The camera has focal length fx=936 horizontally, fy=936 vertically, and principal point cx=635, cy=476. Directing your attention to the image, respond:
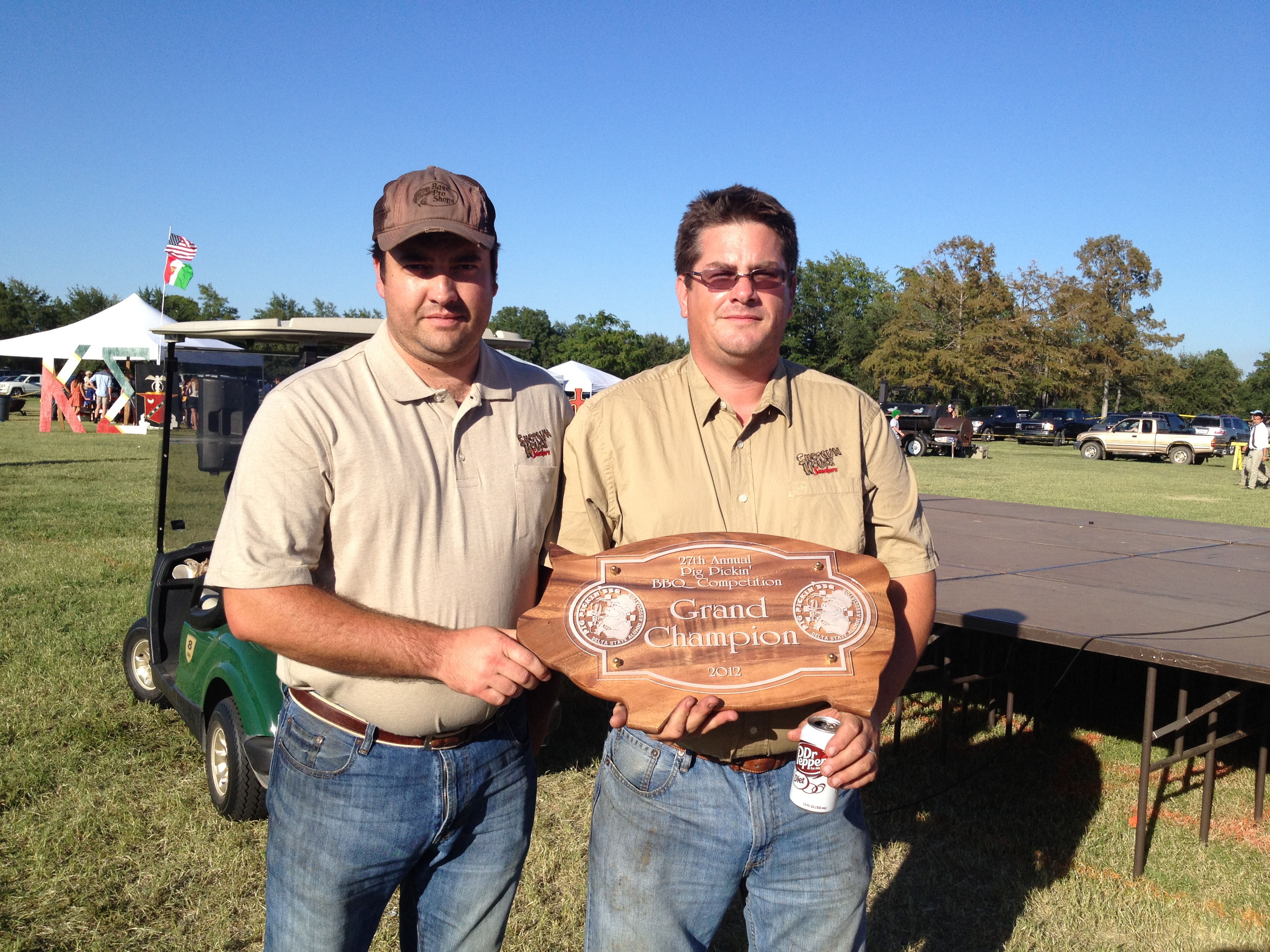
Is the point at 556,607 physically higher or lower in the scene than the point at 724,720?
higher

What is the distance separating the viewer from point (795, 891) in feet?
6.31

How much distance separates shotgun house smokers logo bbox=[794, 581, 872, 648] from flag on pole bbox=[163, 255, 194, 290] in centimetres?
2928

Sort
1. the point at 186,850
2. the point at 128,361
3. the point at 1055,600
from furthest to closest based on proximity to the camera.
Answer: the point at 128,361
the point at 1055,600
the point at 186,850

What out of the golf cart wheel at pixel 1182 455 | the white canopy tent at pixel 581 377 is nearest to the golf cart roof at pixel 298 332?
the white canopy tent at pixel 581 377

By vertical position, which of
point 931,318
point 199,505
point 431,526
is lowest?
point 199,505

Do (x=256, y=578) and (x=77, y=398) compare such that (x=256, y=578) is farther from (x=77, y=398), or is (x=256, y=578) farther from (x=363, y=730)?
(x=77, y=398)

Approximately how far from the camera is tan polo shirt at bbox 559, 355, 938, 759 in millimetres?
2020

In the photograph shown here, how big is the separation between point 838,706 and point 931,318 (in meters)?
58.3

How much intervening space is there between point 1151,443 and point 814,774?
36.0 m

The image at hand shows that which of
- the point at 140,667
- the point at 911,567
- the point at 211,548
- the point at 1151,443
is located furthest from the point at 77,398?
the point at 1151,443

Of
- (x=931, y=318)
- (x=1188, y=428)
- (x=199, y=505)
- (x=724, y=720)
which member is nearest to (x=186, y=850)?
(x=199, y=505)

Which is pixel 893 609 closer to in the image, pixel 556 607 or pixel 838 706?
pixel 838 706

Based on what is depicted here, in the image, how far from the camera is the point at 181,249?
2800 centimetres

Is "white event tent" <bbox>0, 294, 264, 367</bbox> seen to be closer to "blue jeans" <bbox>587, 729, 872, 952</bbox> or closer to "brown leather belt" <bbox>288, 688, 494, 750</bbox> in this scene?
"brown leather belt" <bbox>288, 688, 494, 750</bbox>
